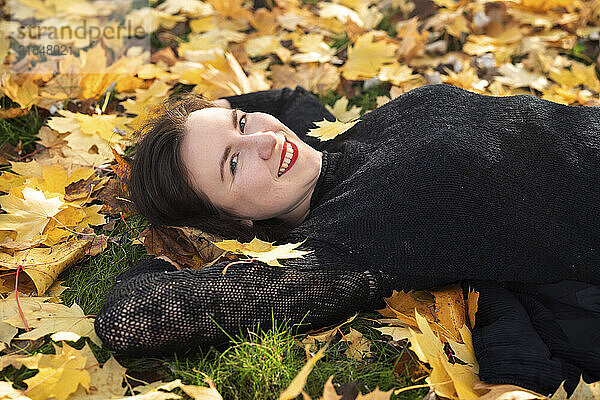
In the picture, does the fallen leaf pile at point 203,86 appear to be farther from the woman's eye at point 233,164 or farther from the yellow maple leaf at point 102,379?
the woman's eye at point 233,164

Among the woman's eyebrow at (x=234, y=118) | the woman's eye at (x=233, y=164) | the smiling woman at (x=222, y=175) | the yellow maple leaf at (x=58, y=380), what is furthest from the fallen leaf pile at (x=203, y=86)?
the woman's eyebrow at (x=234, y=118)

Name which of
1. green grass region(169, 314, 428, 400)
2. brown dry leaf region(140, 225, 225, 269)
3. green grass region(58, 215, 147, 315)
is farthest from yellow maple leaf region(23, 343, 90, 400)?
brown dry leaf region(140, 225, 225, 269)

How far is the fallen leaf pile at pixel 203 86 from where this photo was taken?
180 cm

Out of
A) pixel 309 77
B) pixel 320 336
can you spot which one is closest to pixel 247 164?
pixel 320 336

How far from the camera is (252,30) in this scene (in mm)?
3998

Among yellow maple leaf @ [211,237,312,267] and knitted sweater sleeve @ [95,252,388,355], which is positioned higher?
yellow maple leaf @ [211,237,312,267]

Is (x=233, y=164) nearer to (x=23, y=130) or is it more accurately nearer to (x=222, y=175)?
(x=222, y=175)

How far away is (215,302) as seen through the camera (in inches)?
69.5

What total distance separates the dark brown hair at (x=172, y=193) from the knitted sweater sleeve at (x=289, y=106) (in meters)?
0.55

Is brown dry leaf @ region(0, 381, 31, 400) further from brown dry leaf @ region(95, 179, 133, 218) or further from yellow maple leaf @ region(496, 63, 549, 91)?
yellow maple leaf @ region(496, 63, 549, 91)

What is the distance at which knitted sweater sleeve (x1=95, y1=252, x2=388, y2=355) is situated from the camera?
174 centimetres

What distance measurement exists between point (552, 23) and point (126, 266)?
9.52 ft

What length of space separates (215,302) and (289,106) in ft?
4.54

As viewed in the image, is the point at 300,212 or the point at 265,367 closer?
the point at 265,367
